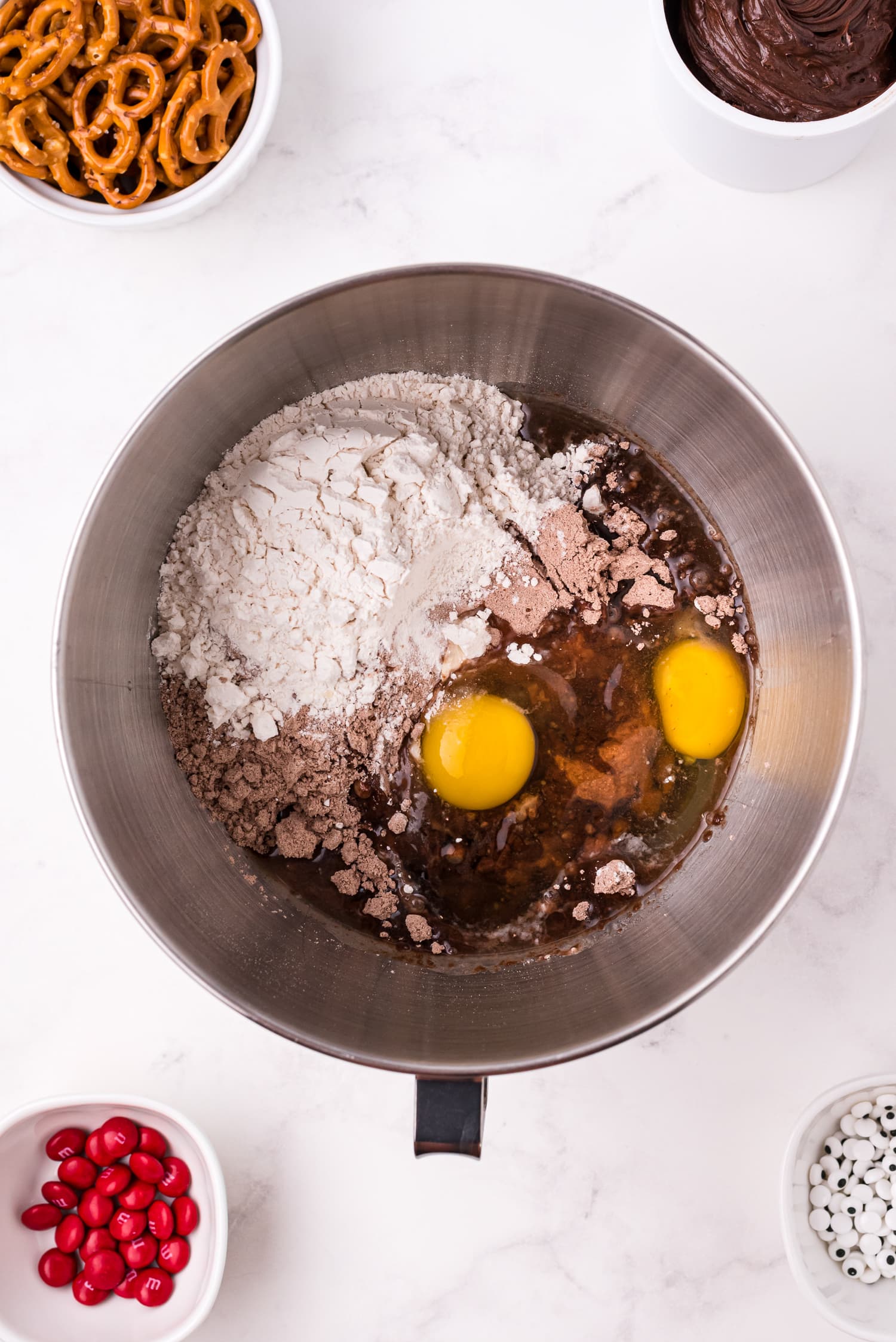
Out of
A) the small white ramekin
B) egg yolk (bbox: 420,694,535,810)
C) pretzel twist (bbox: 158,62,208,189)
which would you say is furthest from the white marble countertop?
egg yolk (bbox: 420,694,535,810)

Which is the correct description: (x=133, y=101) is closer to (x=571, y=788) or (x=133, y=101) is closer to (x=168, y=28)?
(x=168, y=28)

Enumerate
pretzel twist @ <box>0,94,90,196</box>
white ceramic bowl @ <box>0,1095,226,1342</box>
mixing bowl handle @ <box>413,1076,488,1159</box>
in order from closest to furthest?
mixing bowl handle @ <box>413,1076,488,1159</box> < pretzel twist @ <box>0,94,90,196</box> < white ceramic bowl @ <box>0,1095,226,1342</box>

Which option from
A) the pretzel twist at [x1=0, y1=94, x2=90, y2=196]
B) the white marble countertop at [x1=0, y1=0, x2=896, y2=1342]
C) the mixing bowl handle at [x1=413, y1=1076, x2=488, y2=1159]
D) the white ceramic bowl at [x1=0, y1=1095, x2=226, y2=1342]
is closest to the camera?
the mixing bowl handle at [x1=413, y1=1076, x2=488, y2=1159]

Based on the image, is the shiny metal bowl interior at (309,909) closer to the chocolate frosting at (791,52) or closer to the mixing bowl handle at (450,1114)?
the mixing bowl handle at (450,1114)

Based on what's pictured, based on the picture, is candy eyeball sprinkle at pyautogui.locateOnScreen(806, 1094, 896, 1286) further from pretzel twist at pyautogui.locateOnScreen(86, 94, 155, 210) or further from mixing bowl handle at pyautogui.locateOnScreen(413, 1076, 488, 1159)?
pretzel twist at pyautogui.locateOnScreen(86, 94, 155, 210)

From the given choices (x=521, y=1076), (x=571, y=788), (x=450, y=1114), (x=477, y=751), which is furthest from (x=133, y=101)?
(x=521, y=1076)
